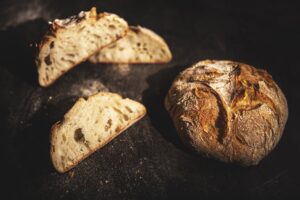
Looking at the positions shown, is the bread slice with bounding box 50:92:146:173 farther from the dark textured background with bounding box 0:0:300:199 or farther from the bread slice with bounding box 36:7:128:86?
the bread slice with bounding box 36:7:128:86

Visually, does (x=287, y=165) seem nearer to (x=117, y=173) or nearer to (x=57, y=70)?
(x=117, y=173)

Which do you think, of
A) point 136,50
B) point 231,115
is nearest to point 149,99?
point 136,50

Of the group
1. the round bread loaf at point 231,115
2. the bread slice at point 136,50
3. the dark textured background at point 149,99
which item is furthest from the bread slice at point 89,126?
the bread slice at point 136,50

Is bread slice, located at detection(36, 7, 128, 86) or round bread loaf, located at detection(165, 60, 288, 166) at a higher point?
bread slice, located at detection(36, 7, 128, 86)

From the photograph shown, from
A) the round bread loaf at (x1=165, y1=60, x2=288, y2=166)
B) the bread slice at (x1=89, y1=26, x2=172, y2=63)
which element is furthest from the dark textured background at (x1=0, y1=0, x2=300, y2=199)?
the round bread loaf at (x1=165, y1=60, x2=288, y2=166)

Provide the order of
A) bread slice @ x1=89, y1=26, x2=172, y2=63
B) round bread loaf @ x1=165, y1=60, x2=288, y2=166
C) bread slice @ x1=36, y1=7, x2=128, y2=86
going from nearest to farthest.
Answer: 1. round bread loaf @ x1=165, y1=60, x2=288, y2=166
2. bread slice @ x1=36, y1=7, x2=128, y2=86
3. bread slice @ x1=89, y1=26, x2=172, y2=63

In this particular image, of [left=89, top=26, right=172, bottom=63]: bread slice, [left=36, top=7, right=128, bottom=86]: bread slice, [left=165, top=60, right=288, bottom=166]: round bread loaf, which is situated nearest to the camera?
[left=165, top=60, right=288, bottom=166]: round bread loaf
